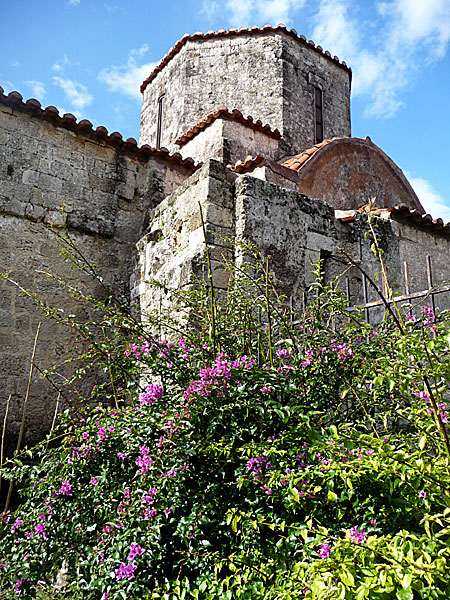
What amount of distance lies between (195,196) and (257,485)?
91.7 inches

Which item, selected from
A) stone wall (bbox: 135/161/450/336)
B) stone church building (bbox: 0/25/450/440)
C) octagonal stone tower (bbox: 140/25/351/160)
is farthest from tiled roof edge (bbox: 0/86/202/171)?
octagonal stone tower (bbox: 140/25/351/160)

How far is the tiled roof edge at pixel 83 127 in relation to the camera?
5211 millimetres

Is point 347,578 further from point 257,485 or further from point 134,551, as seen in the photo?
point 134,551

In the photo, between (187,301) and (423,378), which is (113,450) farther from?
(423,378)

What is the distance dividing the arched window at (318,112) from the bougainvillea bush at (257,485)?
7.38 metres

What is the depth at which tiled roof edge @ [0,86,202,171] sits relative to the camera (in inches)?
205

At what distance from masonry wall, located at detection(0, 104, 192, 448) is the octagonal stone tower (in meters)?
3.38

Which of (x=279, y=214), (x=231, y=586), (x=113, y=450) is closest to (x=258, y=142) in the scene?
(x=279, y=214)

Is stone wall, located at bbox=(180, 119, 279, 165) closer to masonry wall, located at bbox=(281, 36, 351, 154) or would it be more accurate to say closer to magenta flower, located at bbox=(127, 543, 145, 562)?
masonry wall, located at bbox=(281, 36, 351, 154)

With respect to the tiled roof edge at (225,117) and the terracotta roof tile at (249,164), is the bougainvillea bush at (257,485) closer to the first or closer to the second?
the terracotta roof tile at (249,164)

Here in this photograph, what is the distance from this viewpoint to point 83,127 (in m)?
5.50

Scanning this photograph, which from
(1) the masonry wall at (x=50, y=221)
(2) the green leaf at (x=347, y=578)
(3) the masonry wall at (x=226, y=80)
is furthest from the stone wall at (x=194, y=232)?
(3) the masonry wall at (x=226, y=80)

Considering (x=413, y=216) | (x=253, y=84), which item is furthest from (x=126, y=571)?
(x=253, y=84)

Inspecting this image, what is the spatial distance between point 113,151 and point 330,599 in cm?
517
